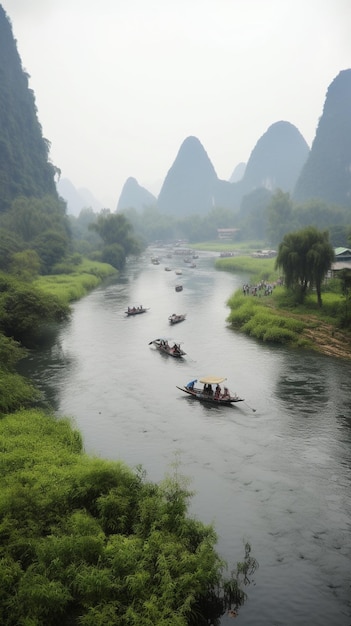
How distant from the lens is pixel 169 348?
3819 centimetres

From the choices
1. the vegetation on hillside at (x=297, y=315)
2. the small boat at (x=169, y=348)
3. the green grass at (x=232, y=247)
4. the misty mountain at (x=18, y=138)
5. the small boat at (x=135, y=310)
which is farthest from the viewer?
the green grass at (x=232, y=247)

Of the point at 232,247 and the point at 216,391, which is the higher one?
the point at 232,247

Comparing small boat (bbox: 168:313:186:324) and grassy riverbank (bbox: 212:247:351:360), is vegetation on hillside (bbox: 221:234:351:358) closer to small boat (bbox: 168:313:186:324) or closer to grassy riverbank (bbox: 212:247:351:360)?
grassy riverbank (bbox: 212:247:351:360)

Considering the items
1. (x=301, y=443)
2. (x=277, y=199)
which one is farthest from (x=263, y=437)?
(x=277, y=199)

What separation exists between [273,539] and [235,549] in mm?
1395

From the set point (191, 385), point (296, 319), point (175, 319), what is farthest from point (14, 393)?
point (296, 319)

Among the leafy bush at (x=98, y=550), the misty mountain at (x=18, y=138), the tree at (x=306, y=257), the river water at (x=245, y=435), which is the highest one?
the misty mountain at (x=18, y=138)

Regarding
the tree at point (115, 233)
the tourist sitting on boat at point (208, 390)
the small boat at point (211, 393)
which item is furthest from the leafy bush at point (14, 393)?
the tree at point (115, 233)

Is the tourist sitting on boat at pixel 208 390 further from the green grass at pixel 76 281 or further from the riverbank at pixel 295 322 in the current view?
the green grass at pixel 76 281

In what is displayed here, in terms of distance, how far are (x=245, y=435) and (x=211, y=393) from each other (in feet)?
15.8

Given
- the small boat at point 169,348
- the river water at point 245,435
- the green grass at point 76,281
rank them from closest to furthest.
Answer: the river water at point 245,435
the small boat at point 169,348
the green grass at point 76,281

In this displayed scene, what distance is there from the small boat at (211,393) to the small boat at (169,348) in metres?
7.71

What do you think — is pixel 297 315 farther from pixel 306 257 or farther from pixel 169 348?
pixel 169 348

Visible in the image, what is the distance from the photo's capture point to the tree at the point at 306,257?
45.2 metres
